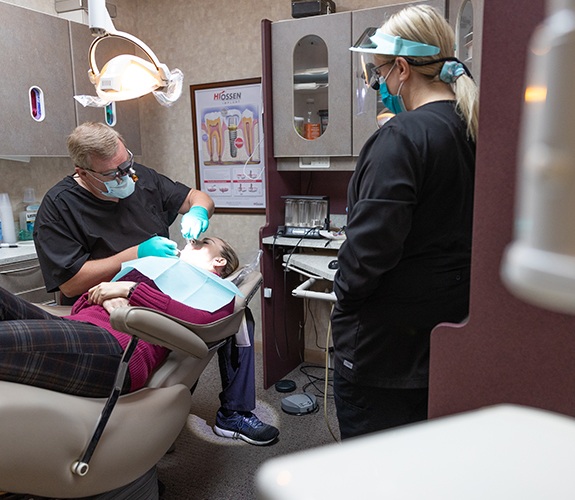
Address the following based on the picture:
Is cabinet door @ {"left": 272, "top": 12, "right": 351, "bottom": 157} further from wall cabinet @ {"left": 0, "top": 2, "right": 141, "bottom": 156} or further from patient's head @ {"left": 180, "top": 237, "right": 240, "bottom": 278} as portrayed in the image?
wall cabinet @ {"left": 0, "top": 2, "right": 141, "bottom": 156}

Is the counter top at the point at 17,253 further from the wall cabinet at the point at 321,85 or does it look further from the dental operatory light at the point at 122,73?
the wall cabinet at the point at 321,85

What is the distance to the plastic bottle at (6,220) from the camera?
2.92 m

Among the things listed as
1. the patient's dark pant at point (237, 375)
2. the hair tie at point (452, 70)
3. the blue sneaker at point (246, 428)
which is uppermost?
the hair tie at point (452, 70)

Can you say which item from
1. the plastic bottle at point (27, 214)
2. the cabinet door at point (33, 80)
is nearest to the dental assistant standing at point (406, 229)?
the cabinet door at point (33, 80)

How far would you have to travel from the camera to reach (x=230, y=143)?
11.1ft

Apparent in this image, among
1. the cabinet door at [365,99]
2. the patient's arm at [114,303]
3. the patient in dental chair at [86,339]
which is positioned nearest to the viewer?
the patient in dental chair at [86,339]

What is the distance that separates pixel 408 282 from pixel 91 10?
4.31ft

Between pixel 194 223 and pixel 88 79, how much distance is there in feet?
4.73

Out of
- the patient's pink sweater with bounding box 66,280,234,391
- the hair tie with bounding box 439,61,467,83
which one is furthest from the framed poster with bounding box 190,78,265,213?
the hair tie with bounding box 439,61,467,83

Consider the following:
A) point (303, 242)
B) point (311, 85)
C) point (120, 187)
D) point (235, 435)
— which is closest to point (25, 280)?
point (120, 187)

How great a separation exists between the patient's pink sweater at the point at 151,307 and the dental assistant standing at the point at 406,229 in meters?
0.53

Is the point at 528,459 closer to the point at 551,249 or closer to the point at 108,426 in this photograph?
the point at 551,249

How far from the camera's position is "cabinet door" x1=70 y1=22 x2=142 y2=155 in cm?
300

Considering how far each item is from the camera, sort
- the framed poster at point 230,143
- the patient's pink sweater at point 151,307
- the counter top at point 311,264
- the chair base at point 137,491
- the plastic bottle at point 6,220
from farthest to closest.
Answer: the framed poster at point 230,143 → the plastic bottle at point 6,220 → the counter top at point 311,264 → the patient's pink sweater at point 151,307 → the chair base at point 137,491
